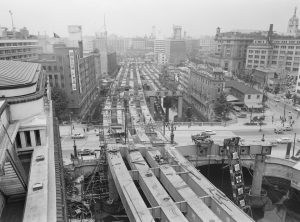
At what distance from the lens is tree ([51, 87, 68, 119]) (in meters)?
61.8

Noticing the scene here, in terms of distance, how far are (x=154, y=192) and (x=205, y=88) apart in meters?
55.4

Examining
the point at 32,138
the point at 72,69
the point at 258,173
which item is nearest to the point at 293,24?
the point at 72,69

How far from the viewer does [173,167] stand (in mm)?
34594

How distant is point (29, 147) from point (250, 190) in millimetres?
31212

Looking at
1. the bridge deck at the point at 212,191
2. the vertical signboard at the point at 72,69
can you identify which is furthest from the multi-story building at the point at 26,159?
the vertical signboard at the point at 72,69

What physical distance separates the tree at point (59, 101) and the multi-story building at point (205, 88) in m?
37.2

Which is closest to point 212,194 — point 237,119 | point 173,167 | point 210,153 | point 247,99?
point 173,167

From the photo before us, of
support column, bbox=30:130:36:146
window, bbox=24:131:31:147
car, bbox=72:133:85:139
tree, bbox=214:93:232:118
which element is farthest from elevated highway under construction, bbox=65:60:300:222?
tree, bbox=214:93:232:118

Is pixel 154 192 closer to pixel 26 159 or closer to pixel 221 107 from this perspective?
pixel 26 159

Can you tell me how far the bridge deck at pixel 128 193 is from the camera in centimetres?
2508

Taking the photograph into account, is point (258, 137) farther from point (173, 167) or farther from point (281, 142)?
point (173, 167)

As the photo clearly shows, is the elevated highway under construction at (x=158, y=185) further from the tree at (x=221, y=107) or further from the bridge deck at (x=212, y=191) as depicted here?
the tree at (x=221, y=107)

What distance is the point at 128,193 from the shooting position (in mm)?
28125

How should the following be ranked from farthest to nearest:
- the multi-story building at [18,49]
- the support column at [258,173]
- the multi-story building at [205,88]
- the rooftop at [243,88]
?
the multi-story building at [18,49] < the rooftop at [243,88] < the multi-story building at [205,88] < the support column at [258,173]
